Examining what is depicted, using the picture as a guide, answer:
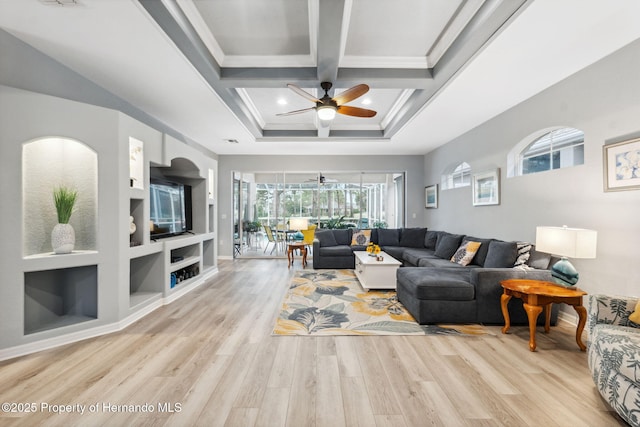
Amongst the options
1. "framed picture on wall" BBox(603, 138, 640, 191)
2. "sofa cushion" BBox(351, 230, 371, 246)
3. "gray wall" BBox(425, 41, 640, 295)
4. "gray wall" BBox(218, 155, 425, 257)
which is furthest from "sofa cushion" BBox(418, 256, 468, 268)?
"gray wall" BBox(218, 155, 425, 257)

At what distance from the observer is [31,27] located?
2.27 m

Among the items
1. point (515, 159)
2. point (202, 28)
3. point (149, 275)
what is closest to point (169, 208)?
point (149, 275)

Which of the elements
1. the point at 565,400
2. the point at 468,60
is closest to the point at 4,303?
the point at 565,400

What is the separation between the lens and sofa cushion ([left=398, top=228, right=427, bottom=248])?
246 inches

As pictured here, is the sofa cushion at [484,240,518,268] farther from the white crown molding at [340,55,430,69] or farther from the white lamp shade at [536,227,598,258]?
the white crown molding at [340,55,430,69]

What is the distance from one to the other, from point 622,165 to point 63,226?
542 cm

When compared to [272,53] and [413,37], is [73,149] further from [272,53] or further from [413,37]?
[413,37]

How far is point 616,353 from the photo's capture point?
1615 mm

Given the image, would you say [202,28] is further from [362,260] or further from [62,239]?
[362,260]

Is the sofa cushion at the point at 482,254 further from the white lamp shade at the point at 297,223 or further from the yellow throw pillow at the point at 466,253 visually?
→ the white lamp shade at the point at 297,223

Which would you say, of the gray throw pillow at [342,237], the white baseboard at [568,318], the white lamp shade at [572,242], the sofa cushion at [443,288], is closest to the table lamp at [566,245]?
the white lamp shade at [572,242]

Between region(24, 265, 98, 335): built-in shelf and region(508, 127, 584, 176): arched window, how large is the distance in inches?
220

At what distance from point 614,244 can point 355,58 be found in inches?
131

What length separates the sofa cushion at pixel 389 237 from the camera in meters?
6.34
